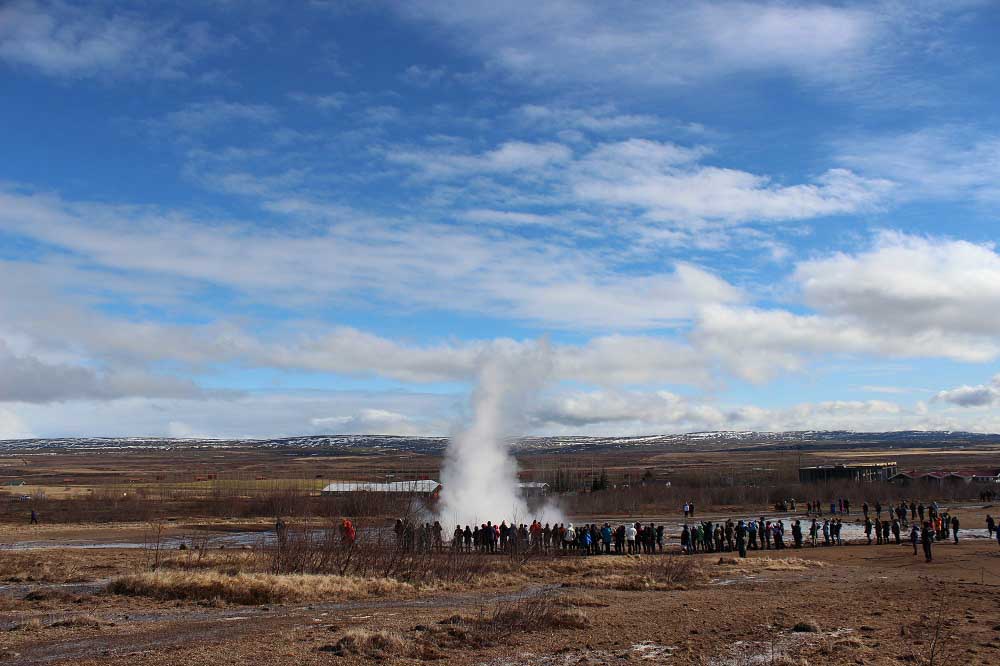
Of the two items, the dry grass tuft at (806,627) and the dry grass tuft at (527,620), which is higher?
the dry grass tuft at (527,620)

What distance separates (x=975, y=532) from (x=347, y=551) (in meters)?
32.5

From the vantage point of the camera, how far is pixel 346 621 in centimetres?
1731

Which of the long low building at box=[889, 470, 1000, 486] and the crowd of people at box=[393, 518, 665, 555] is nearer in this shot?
the crowd of people at box=[393, 518, 665, 555]

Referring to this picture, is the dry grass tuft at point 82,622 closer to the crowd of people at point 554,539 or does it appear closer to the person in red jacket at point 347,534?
the person in red jacket at point 347,534

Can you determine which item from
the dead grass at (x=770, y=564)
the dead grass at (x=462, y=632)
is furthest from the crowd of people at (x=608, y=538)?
the dead grass at (x=462, y=632)

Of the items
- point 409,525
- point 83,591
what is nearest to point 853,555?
point 409,525

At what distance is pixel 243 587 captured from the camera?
66.6ft

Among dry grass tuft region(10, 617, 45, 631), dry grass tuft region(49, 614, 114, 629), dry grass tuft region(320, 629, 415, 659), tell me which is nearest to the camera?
dry grass tuft region(320, 629, 415, 659)

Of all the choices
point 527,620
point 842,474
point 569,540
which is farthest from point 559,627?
point 842,474

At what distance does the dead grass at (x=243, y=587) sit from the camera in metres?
20.2

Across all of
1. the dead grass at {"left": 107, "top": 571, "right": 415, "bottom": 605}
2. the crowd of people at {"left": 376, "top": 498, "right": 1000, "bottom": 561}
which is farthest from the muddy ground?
the crowd of people at {"left": 376, "top": 498, "right": 1000, "bottom": 561}

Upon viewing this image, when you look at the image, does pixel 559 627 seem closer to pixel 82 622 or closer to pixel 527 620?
pixel 527 620

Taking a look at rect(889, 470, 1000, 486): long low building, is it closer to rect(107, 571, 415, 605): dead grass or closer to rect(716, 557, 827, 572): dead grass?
rect(716, 557, 827, 572): dead grass

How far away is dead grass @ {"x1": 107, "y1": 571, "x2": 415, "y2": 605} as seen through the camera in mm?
20156
